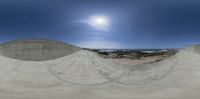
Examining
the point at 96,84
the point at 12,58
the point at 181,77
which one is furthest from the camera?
the point at 12,58

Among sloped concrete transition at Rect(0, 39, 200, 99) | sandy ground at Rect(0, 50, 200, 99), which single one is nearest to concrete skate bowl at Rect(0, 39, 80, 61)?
sloped concrete transition at Rect(0, 39, 200, 99)

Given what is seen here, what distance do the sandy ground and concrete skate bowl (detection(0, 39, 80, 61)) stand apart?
482mm

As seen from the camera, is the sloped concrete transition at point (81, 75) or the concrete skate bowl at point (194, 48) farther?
the concrete skate bowl at point (194, 48)

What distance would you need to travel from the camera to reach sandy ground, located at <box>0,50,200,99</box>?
45.0ft

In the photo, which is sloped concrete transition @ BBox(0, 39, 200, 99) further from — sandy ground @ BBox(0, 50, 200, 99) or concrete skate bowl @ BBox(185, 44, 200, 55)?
concrete skate bowl @ BBox(185, 44, 200, 55)

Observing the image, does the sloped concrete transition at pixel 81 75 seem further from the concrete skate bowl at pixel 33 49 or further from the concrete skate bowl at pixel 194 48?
the concrete skate bowl at pixel 194 48

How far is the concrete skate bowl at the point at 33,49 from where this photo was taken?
683 inches

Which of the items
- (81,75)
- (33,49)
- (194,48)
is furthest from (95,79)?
(194,48)

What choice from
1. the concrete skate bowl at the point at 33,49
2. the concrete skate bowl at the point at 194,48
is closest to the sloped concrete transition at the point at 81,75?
the concrete skate bowl at the point at 33,49

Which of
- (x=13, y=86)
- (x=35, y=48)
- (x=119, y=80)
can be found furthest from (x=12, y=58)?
(x=119, y=80)

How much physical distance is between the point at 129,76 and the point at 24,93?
8263 millimetres

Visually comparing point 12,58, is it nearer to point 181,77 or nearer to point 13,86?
point 13,86

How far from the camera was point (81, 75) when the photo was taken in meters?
16.4

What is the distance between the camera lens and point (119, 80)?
52.8 feet
